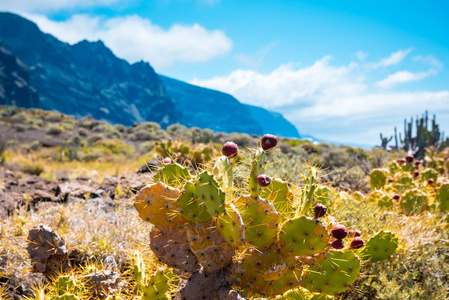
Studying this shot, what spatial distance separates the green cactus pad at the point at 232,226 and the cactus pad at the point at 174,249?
44 centimetres

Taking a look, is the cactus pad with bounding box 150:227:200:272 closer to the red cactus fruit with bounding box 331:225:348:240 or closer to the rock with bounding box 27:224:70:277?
the red cactus fruit with bounding box 331:225:348:240

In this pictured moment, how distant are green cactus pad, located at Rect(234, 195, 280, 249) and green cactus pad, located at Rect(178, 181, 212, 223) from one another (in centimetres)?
27

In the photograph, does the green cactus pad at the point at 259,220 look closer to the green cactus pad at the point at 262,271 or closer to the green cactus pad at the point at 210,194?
the green cactus pad at the point at 262,271

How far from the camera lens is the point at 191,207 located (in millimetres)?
2283

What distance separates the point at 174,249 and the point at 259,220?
2.33 ft

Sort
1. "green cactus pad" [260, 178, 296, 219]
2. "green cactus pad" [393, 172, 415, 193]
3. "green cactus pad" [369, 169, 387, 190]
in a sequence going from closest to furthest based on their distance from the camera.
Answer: "green cactus pad" [260, 178, 296, 219] → "green cactus pad" [393, 172, 415, 193] → "green cactus pad" [369, 169, 387, 190]

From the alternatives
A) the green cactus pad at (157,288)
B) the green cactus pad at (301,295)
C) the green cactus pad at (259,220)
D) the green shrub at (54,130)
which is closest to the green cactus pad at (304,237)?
the green cactus pad at (259,220)

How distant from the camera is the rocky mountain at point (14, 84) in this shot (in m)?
115

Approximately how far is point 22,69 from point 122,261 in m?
146

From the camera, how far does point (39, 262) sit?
10.5 ft

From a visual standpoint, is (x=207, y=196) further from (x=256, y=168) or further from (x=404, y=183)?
(x=404, y=183)

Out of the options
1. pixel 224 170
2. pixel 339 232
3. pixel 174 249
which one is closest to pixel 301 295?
Answer: pixel 339 232

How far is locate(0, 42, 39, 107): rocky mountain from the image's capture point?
115 meters

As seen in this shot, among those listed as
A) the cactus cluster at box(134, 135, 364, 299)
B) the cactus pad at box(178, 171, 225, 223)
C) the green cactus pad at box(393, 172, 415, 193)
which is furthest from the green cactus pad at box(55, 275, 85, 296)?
the green cactus pad at box(393, 172, 415, 193)
